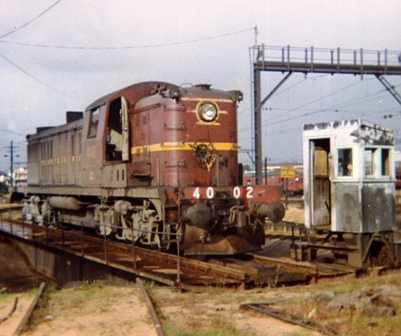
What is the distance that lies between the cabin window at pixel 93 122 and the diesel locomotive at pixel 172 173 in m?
0.03

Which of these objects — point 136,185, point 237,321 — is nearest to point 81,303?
point 237,321

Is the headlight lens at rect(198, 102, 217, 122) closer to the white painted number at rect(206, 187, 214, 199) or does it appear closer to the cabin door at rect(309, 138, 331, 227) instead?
the white painted number at rect(206, 187, 214, 199)

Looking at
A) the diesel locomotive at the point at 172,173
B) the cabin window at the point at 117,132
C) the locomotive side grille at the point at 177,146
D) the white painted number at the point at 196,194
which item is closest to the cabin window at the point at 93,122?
the diesel locomotive at the point at 172,173

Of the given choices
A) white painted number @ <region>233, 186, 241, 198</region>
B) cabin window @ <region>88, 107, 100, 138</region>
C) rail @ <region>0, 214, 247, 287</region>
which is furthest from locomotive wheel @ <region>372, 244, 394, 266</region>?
cabin window @ <region>88, 107, 100, 138</region>

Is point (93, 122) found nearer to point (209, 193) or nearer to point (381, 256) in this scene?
point (209, 193)

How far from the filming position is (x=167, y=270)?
32.3ft

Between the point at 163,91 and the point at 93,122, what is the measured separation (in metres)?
3.43

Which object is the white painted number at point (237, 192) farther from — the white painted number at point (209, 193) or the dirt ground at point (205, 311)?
the dirt ground at point (205, 311)

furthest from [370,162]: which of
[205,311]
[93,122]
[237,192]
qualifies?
[93,122]

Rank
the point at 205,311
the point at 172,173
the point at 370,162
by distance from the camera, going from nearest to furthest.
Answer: the point at 205,311 < the point at 370,162 < the point at 172,173

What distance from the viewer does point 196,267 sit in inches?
404

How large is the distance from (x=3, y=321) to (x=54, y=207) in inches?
466

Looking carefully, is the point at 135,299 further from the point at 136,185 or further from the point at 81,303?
the point at 136,185

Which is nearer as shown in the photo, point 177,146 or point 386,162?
point 386,162
